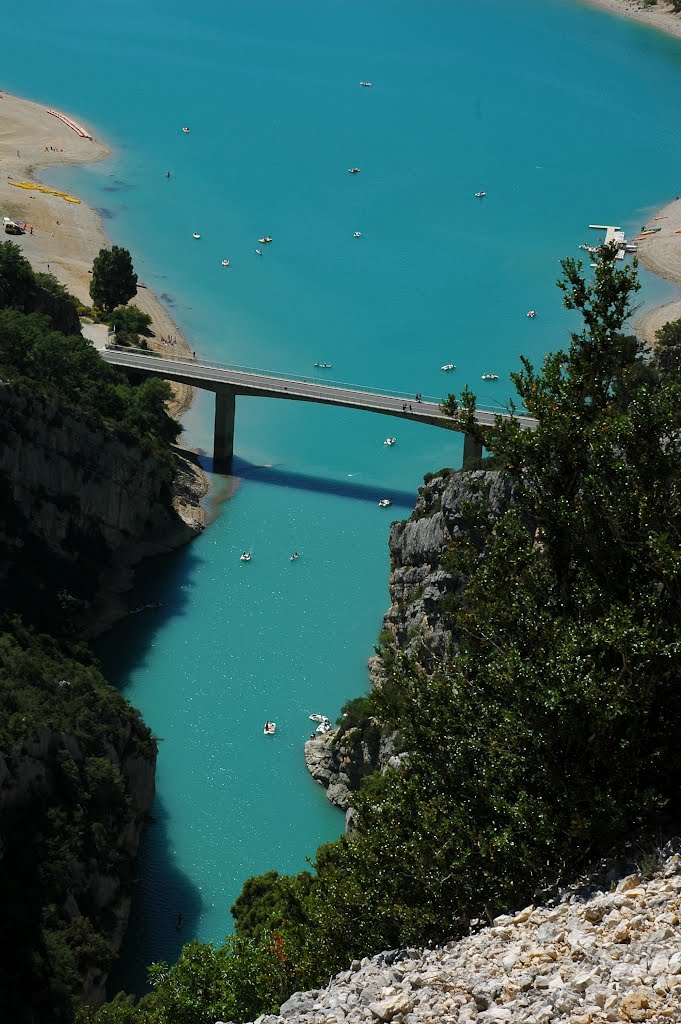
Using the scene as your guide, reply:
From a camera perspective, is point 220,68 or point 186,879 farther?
point 220,68

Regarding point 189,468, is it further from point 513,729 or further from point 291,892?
point 513,729

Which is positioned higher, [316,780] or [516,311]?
[516,311]

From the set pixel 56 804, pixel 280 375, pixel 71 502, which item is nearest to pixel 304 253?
pixel 280 375

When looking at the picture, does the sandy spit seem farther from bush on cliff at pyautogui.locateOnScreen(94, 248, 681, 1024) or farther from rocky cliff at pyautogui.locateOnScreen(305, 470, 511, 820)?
bush on cliff at pyautogui.locateOnScreen(94, 248, 681, 1024)

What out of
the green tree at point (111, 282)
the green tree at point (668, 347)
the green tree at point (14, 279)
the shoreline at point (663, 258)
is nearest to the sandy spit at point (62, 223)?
the green tree at point (111, 282)

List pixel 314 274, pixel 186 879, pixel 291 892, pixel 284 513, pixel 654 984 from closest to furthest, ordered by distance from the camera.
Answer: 1. pixel 654 984
2. pixel 291 892
3. pixel 186 879
4. pixel 284 513
5. pixel 314 274

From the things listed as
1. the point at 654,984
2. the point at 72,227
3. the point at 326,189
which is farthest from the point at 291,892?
the point at 326,189

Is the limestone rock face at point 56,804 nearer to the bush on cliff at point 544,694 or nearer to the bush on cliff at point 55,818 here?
the bush on cliff at point 55,818
